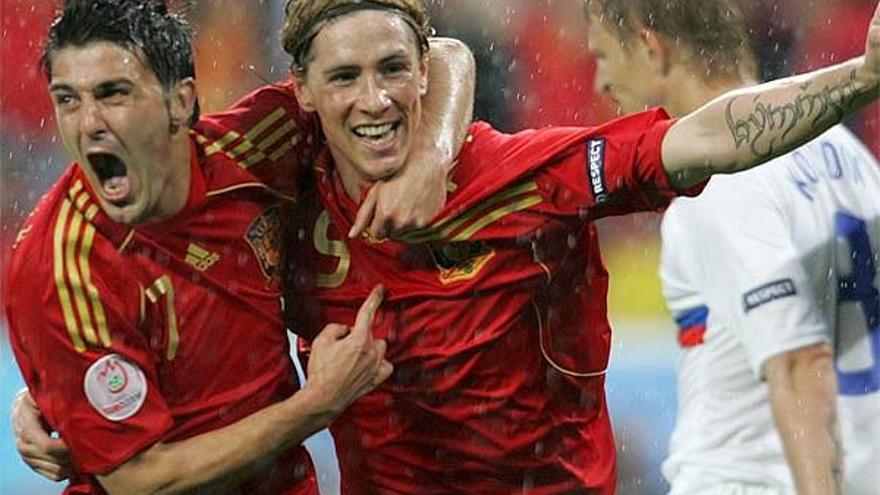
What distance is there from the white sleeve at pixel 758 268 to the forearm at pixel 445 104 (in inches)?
25.1

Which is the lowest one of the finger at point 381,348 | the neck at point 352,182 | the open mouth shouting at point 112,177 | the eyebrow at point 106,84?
the finger at point 381,348

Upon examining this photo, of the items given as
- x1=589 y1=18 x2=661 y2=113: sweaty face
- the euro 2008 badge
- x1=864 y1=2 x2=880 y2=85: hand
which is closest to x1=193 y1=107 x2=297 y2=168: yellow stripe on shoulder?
the euro 2008 badge

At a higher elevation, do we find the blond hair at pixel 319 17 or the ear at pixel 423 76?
the blond hair at pixel 319 17

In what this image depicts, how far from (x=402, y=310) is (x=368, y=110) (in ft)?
1.39

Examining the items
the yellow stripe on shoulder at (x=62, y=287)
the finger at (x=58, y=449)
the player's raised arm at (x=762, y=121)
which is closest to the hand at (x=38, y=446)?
the finger at (x=58, y=449)

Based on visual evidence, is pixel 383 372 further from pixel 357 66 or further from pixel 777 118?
pixel 777 118

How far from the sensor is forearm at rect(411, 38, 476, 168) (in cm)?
391

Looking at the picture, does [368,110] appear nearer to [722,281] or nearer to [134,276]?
[134,276]

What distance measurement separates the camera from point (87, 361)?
3803 millimetres

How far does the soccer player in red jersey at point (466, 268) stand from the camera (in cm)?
383

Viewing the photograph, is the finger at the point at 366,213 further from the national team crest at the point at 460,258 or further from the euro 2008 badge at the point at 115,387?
the euro 2008 badge at the point at 115,387

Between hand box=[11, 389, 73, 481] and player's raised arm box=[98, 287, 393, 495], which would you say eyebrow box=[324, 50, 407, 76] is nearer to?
player's raised arm box=[98, 287, 393, 495]

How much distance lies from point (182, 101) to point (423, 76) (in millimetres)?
481

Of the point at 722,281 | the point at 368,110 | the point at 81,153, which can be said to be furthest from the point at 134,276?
the point at 722,281
